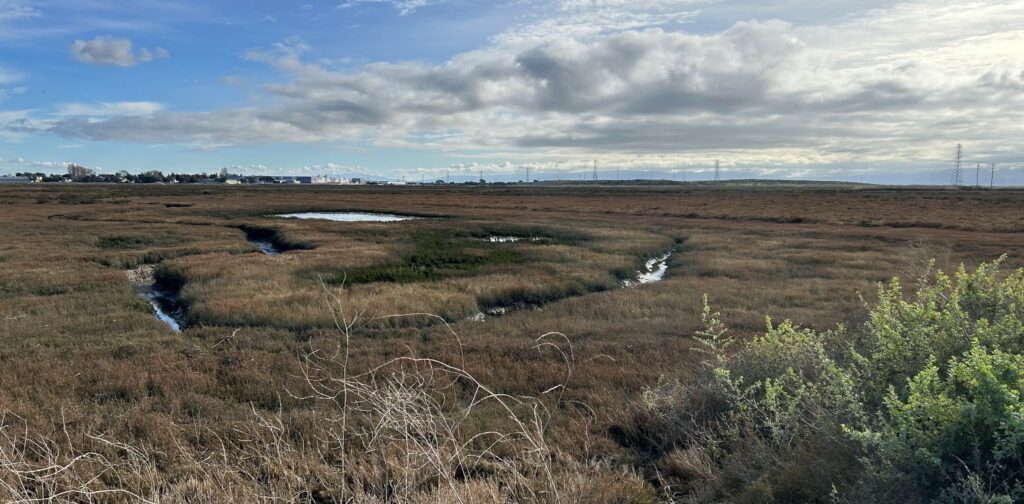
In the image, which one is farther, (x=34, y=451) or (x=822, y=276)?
(x=822, y=276)

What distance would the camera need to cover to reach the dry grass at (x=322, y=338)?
6.68 m

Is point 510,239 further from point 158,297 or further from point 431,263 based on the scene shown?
point 158,297

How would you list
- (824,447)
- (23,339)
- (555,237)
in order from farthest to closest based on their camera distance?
→ (555,237), (23,339), (824,447)

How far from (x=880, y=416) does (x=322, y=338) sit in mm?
11427

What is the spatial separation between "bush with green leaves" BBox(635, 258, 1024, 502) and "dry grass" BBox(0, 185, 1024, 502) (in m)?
0.73

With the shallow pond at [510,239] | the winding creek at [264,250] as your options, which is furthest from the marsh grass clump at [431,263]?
the winding creek at [264,250]

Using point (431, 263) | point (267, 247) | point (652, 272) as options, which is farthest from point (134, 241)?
point (652, 272)

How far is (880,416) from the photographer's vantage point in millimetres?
4406

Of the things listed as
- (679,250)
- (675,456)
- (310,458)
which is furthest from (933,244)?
(310,458)

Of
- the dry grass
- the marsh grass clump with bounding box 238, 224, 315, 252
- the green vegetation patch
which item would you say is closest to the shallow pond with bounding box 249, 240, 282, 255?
the marsh grass clump with bounding box 238, 224, 315, 252

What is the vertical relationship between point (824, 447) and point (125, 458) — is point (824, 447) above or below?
above

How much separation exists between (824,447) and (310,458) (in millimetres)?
5404

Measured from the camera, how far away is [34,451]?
7129 mm

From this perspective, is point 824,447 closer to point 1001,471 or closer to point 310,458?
point 1001,471
